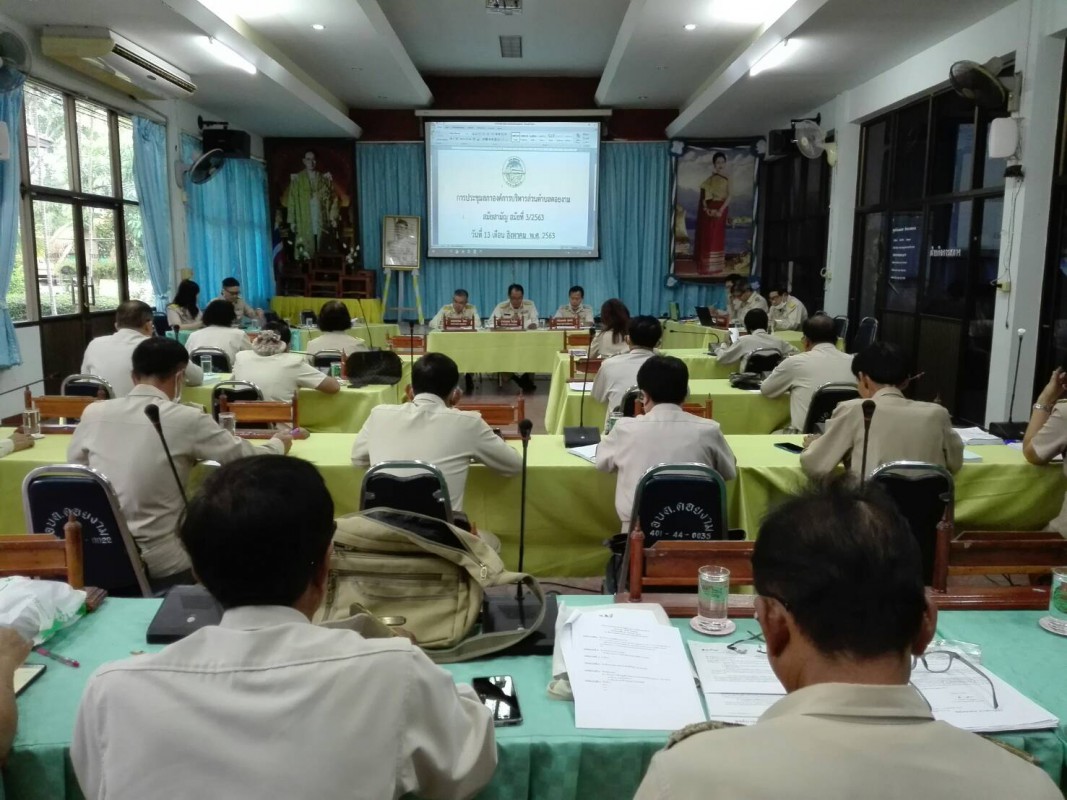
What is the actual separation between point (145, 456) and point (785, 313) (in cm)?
686

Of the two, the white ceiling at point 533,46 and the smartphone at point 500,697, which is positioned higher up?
the white ceiling at point 533,46

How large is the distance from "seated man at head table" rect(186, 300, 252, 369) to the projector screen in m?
5.25

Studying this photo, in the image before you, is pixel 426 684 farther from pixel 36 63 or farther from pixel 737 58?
pixel 737 58

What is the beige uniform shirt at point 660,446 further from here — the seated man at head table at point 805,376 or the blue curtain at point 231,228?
the blue curtain at point 231,228

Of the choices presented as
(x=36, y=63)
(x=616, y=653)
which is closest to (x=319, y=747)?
(x=616, y=653)

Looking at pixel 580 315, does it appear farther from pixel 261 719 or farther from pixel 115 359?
pixel 261 719

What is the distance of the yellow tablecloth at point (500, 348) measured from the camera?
7461 millimetres

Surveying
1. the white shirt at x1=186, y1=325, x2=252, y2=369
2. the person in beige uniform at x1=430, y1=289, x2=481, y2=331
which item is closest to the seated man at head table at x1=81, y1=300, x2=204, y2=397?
the white shirt at x1=186, y1=325, x2=252, y2=369

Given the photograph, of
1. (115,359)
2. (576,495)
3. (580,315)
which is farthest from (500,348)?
(576,495)

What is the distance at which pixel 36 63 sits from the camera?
5.92m

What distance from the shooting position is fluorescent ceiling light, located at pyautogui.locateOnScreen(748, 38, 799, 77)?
6.24m

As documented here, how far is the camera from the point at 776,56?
6.63 meters

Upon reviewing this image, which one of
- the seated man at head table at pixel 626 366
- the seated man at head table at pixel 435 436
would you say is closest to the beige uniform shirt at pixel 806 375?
the seated man at head table at pixel 626 366

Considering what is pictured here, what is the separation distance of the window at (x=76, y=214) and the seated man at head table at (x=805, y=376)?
5291 millimetres
